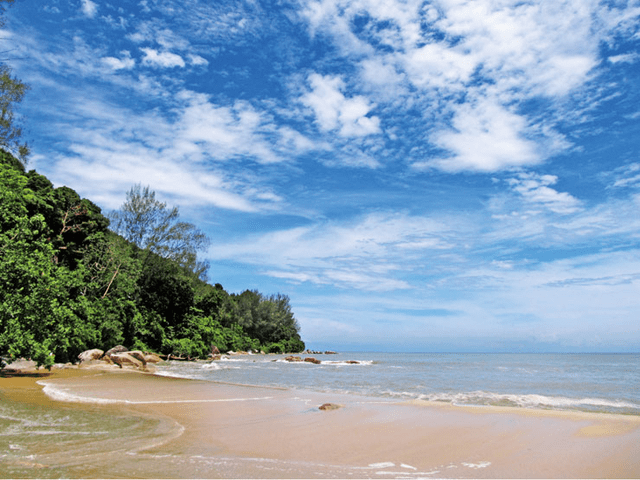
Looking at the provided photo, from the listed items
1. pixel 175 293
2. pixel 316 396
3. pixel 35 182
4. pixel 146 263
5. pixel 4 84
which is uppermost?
pixel 4 84

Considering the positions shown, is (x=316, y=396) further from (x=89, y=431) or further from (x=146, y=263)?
(x=146, y=263)

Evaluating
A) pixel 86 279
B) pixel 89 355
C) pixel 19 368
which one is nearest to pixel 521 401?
pixel 19 368

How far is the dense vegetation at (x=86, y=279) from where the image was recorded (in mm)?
13469

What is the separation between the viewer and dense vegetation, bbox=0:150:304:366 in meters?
13.5

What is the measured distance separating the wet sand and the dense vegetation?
349 cm

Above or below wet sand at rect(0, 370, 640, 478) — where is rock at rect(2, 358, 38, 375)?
above

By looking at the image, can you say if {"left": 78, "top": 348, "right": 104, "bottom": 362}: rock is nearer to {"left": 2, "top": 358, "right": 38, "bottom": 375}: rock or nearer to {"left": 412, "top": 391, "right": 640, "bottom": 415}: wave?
{"left": 2, "top": 358, "right": 38, "bottom": 375}: rock

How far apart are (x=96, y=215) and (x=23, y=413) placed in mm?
30235

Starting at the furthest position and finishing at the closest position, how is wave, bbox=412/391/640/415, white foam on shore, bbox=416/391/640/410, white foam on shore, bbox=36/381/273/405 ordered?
white foam on shore, bbox=416/391/640/410 → wave, bbox=412/391/640/415 → white foam on shore, bbox=36/381/273/405

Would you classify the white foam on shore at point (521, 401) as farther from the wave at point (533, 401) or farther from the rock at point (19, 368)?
the rock at point (19, 368)

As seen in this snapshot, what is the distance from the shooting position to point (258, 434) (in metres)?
7.16

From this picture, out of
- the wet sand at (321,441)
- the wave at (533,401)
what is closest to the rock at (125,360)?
the wet sand at (321,441)

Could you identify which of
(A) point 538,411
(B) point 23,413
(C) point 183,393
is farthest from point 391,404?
(B) point 23,413

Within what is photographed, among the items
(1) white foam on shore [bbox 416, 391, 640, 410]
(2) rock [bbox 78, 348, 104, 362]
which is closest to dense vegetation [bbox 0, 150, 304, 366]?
(2) rock [bbox 78, 348, 104, 362]
